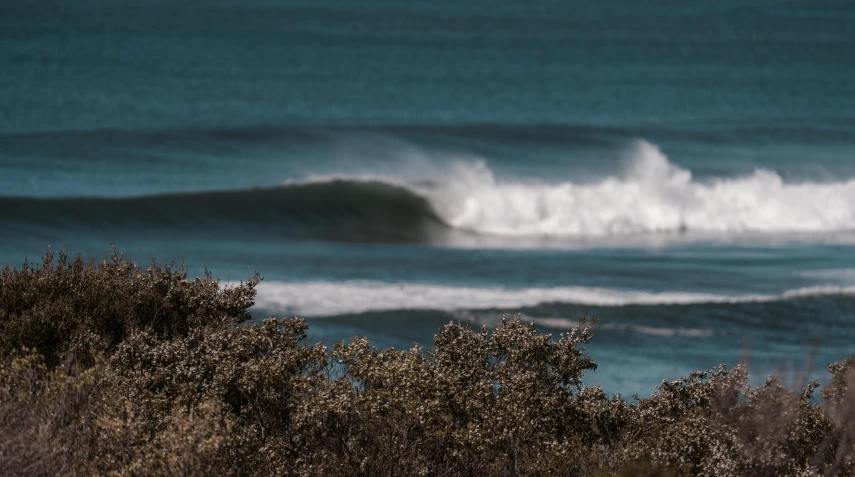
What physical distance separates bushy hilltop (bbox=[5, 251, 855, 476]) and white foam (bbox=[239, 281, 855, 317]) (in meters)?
14.7

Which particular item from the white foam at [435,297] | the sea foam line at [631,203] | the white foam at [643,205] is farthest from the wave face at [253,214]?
the white foam at [435,297]

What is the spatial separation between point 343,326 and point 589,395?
556 inches

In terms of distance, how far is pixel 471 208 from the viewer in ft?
150

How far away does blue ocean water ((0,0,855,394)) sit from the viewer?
96.9 ft

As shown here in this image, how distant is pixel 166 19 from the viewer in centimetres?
10412

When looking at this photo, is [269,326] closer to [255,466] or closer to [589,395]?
[255,466]

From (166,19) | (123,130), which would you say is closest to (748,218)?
(123,130)

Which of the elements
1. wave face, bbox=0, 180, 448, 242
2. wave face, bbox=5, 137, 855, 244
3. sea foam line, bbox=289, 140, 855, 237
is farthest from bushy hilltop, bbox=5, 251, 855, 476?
sea foam line, bbox=289, 140, 855, 237

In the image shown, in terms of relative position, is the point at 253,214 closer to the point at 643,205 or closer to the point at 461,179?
the point at 461,179

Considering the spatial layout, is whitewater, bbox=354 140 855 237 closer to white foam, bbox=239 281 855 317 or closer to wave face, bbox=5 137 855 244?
wave face, bbox=5 137 855 244

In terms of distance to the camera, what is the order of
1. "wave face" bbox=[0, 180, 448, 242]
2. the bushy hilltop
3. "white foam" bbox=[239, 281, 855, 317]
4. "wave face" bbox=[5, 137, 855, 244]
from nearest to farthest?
the bushy hilltop, "white foam" bbox=[239, 281, 855, 317], "wave face" bbox=[0, 180, 448, 242], "wave face" bbox=[5, 137, 855, 244]

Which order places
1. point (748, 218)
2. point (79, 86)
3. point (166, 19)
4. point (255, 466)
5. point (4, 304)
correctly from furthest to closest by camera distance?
point (166, 19) → point (79, 86) → point (748, 218) → point (4, 304) → point (255, 466)

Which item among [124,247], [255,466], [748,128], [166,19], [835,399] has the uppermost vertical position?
[166,19]

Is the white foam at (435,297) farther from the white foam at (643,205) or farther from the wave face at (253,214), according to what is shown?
the white foam at (643,205)
